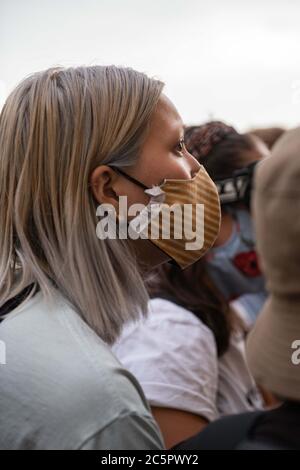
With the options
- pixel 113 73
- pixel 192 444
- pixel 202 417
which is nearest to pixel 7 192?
pixel 113 73

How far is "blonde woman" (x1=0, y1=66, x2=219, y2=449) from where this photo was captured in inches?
59.7

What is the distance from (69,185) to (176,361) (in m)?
0.87

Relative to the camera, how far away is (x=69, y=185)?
1.72 metres

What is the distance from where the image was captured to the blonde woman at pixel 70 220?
1517 millimetres

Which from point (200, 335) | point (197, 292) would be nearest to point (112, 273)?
point (200, 335)

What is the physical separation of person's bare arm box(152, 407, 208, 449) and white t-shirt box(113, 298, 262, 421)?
0.07 feet

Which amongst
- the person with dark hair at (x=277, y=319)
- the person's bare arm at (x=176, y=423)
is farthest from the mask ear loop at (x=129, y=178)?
the person's bare arm at (x=176, y=423)

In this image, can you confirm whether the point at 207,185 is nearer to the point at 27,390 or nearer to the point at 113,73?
A: the point at 113,73

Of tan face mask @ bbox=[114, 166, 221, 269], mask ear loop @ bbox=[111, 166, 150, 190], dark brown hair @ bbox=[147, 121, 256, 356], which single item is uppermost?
mask ear loop @ bbox=[111, 166, 150, 190]

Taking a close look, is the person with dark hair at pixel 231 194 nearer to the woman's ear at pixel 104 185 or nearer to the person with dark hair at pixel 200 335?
the person with dark hair at pixel 200 335

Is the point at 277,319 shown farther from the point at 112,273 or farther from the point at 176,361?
the point at 176,361

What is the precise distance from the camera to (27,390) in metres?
1.51

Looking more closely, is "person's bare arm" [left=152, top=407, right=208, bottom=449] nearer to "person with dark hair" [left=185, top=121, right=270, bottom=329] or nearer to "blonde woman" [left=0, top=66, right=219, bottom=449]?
"blonde woman" [left=0, top=66, right=219, bottom=449]

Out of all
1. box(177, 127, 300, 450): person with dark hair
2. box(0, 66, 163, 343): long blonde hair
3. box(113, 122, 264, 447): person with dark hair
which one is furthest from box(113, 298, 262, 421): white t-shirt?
box(177, 127, 300, 450): person with dark hair
